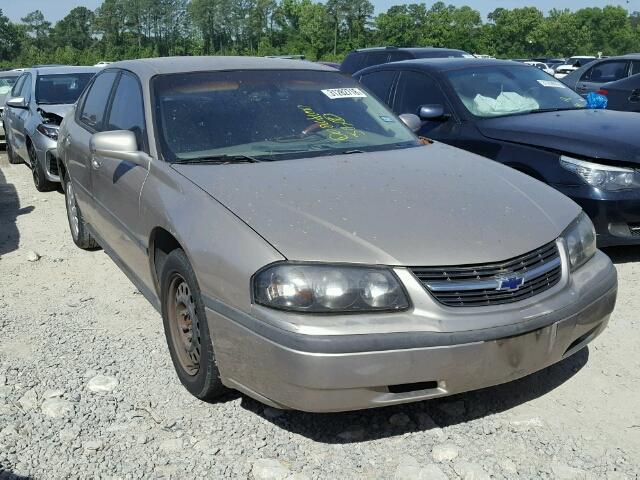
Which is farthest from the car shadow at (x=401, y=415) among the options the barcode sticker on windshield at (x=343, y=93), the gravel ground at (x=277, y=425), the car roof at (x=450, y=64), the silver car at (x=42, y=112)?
the silver car at (x=42, y=112)

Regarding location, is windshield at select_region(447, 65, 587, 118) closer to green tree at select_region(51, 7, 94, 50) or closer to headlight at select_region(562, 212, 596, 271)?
headlight at select_region(562, 212, 596, 271)

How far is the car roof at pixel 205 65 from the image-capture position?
4082 millimetres

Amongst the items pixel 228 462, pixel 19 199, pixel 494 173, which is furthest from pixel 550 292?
pixel 19 199

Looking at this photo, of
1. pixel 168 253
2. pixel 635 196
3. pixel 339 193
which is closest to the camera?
pixel 339 193

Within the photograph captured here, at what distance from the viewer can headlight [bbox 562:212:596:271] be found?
307cm

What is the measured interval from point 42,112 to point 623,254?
6576 mm

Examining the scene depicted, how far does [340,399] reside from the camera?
258cm

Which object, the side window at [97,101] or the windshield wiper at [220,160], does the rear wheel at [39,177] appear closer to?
the side window at [97,101]

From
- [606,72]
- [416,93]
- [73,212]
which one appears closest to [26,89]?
[73,212]

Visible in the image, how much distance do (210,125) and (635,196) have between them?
9.62ft

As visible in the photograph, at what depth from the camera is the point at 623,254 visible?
17.4 feet

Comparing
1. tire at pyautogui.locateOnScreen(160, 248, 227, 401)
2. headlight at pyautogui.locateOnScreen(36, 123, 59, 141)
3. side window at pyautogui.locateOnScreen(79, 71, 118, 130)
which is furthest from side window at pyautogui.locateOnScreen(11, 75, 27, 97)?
tire at pyautogui.locateOnScreen(160, 248, 227, 401)

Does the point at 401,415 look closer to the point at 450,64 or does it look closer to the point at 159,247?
the point at 159,247

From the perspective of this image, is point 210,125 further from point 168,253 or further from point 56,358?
point 56,358
